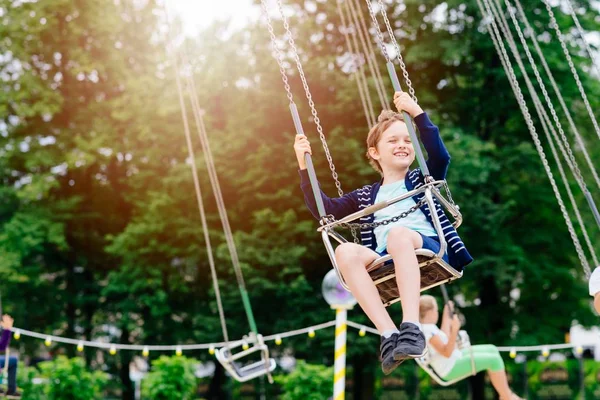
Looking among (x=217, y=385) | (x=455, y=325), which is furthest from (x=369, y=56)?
(x=455, y=325)

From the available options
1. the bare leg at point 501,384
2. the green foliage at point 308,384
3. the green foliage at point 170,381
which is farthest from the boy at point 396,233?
the green foliage at point 170,381

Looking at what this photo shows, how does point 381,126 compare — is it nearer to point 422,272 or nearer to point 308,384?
point 422,272

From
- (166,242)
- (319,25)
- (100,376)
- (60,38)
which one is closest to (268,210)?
(166,242)

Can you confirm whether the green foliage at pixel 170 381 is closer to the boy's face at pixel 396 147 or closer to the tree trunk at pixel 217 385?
the tree trunk at pixel 217 385

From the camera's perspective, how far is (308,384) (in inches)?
426

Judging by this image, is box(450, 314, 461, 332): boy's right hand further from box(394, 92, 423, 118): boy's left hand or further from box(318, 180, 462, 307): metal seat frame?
box(394, 92, 423, 118): boy's left hand

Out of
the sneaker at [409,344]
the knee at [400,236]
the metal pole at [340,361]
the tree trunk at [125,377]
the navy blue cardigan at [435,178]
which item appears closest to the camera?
the sneaker at [409,344]

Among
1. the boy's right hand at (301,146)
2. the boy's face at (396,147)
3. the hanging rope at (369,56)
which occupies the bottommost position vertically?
the boy's face at (396,147)

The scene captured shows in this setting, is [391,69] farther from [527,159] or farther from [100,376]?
[527,159]

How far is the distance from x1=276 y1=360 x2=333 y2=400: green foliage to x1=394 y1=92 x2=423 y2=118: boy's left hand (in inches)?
301

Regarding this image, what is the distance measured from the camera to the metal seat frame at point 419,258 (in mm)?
3271

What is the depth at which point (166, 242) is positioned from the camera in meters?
17.1

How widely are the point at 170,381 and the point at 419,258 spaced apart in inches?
320

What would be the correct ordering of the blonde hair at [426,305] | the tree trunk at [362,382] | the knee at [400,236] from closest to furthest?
the knee at [400,236] → the blonde hair at [426,305] → the tree trunk at [362,382]
